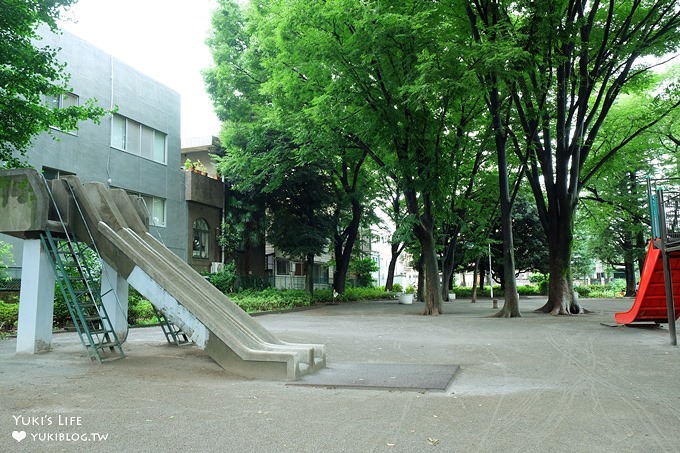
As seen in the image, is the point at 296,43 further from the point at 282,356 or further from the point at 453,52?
the point at 282,356

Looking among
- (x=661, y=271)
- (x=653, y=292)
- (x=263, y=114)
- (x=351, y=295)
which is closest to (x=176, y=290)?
(x=661, y=271)

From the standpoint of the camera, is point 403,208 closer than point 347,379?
No

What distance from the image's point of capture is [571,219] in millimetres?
22688

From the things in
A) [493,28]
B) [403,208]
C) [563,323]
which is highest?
[493,28]

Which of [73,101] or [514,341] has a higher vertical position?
[73,101]

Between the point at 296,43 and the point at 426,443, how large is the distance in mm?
17665

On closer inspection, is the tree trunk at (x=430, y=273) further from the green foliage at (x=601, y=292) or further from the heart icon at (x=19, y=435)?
the green foliage at (x=601, y=292)

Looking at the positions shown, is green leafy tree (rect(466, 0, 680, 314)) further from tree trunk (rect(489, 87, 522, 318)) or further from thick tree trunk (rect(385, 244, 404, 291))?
thick tree trunk (rect(385, 244, 404, 291))

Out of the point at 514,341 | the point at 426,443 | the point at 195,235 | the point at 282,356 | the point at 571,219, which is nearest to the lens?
the point at 426,443

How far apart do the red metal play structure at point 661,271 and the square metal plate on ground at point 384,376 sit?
6172 mm

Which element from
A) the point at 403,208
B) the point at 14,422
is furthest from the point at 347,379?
the point at 403,208

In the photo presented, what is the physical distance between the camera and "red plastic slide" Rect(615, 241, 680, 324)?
14.3 metres

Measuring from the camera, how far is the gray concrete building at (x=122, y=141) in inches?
902

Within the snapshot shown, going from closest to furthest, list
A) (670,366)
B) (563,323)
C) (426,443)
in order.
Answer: (426,443) < (670,366) < (563,323)
